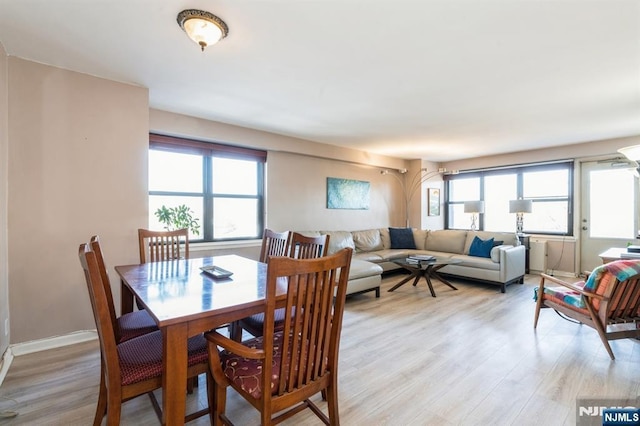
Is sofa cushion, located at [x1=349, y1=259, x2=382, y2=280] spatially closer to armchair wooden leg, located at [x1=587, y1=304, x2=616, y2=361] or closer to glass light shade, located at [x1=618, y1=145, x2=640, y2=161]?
armchair wooden leg, located at [x1=587, y1=304, x2=616, y2=361]

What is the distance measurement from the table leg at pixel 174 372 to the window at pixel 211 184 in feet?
9.46

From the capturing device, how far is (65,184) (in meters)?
2.61

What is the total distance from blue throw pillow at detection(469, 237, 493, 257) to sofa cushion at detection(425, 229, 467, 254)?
36 cm

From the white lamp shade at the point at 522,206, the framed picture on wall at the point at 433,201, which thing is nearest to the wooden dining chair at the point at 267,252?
the white lamp shade at the point at 522,206

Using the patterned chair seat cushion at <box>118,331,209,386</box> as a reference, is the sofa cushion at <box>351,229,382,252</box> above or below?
above

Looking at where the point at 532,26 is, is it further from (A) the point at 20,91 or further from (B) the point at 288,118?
(A) the point at 20,91

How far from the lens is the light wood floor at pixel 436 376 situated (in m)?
1.74

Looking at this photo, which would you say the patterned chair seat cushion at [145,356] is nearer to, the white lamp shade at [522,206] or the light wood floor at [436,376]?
the light wood floor at [436,376]

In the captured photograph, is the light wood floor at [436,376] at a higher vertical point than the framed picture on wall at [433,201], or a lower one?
lower


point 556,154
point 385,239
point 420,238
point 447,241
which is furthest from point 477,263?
point 556,154

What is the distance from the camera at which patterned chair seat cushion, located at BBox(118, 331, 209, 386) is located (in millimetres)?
1324

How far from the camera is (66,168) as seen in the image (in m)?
2.61

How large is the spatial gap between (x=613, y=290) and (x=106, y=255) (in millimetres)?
4340

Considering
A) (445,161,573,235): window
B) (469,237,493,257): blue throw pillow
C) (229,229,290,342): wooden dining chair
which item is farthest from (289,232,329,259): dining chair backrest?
(445,161,573,235): window
